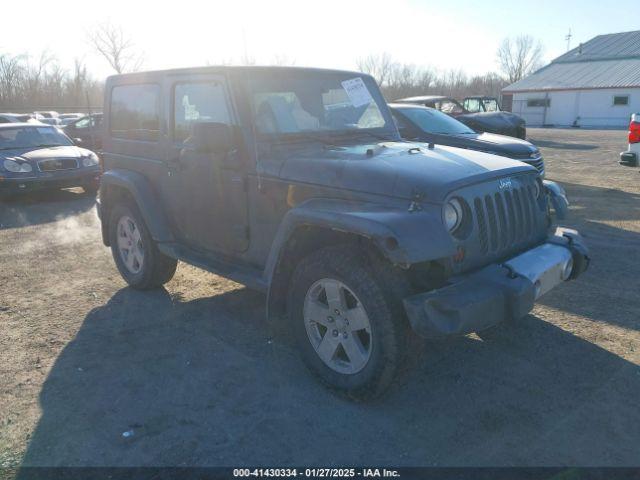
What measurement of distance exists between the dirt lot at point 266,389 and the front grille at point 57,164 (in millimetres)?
5333

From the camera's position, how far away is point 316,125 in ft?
13.5

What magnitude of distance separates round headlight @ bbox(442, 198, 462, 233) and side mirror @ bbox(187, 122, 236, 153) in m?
1.64

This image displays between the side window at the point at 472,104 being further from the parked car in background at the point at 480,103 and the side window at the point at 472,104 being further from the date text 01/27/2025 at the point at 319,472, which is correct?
the date text 01/27/2025 at the point at 319,472

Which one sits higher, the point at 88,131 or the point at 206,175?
the point at 88,131

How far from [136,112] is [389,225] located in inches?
131

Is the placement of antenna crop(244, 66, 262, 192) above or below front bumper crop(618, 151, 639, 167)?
above

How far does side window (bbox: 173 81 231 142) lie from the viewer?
13.4ft

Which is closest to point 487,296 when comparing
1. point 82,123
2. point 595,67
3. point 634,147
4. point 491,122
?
point 634,147

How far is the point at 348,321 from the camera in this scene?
10.5 ft

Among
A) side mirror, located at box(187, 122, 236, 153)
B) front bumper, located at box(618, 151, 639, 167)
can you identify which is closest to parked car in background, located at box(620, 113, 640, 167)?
front bumper, located at box(618, 151, 639, 167)

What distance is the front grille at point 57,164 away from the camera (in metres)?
10.1

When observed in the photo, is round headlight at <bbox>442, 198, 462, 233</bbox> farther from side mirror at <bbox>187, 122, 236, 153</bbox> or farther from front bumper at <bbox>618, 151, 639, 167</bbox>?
front bumper at <bbox>618, 151, 639, 167</bbox>

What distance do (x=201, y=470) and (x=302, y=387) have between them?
933 millimetres

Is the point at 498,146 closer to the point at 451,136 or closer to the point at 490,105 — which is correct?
the point at 451,136
